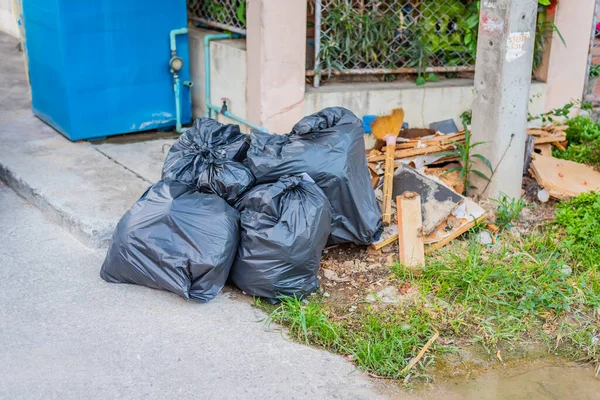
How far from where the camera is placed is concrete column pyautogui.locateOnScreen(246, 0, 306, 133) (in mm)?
5340

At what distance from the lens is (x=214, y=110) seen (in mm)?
6273

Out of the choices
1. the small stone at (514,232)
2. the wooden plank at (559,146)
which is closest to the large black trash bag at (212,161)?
the small stone at (514,232)

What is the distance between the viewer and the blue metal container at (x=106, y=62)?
232 inches

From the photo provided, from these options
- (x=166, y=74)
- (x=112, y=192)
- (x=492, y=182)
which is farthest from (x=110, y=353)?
(x=166, y=74)

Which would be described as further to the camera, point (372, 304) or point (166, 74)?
point (166, 74)

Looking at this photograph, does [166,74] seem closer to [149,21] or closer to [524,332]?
[149,21]

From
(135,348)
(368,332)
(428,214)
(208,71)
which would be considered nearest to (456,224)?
(428,214)

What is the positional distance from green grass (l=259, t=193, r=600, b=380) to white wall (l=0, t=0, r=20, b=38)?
27.9 feet

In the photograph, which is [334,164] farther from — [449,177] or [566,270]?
[566,270]

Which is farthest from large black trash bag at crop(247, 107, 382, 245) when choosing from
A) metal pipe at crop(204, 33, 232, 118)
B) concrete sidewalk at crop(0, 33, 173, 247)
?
metal pipe at crop(204, 33, 232, 118)

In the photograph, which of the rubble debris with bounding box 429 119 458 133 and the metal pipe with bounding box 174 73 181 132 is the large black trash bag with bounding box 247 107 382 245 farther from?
the metal pipe with bounding box 174 73 181 132

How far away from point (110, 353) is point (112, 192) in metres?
1.84

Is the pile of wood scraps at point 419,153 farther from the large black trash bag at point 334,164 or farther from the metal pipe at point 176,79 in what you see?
the metal pipe at point 176,79

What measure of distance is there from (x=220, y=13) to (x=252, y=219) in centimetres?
288
